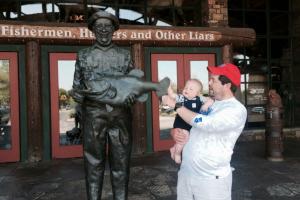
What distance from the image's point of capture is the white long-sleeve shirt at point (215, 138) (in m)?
2.66

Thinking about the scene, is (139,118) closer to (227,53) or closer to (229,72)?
(227,53)

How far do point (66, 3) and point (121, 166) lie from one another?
18.6ft

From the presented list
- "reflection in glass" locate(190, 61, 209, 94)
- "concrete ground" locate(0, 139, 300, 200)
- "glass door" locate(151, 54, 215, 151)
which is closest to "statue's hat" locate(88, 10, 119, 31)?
"concrete ground" locate(0, 139, 300, 200)

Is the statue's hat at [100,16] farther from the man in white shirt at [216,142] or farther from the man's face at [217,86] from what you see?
the man's face at [217,86]

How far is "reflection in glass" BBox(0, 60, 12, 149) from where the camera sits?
7812 mm

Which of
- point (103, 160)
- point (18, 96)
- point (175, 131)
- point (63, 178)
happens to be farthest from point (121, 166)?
point (18, 96)

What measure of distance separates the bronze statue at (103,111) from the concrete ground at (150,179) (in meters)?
1.63

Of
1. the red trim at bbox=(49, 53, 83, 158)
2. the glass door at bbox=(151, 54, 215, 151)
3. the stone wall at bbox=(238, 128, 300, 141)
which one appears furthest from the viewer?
the stone wall at bbox=(238, 128, 300, 141)

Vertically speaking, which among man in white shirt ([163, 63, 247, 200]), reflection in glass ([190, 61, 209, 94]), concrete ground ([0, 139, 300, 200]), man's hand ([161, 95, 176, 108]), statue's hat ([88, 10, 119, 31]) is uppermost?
statue's hat ([88, 10, 119, 31])

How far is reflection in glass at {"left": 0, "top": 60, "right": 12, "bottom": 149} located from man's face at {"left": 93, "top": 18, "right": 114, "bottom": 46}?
491 centimetres

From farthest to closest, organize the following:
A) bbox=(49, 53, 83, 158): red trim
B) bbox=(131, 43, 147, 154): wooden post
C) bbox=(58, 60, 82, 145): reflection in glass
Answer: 1. bbox=(131, 43, 147, 154): wooden post
2. bbox=(58, 60, 82, 145): reflection in glass
3. bbox=(49, 53, 83, 158): red trim

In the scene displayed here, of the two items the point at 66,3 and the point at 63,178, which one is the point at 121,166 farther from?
the point at 66,3

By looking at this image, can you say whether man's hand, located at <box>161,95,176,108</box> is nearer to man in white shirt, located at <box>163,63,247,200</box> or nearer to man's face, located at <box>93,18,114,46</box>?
man in white shirt, located at <box>163,63,247,200</box>

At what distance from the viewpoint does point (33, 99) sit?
7.71m
